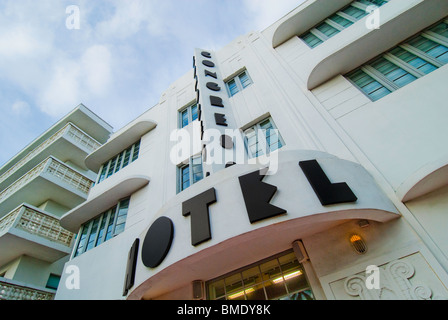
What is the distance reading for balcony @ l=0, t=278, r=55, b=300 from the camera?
27.0 feet

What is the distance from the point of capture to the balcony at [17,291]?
8.24 m

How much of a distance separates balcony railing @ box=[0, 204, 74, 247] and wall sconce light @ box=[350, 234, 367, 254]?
12.1m

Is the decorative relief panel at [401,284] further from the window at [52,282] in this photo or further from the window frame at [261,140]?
the window at [52,282]

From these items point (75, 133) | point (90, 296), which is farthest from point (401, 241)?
point (75, 133)

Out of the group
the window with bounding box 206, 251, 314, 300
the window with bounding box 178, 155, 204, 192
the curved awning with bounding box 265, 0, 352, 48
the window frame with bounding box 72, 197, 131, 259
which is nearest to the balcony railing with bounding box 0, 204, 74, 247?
the window frame with bounding box 72, 197, 131, 259

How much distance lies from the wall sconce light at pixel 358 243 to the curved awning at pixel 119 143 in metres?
9.85

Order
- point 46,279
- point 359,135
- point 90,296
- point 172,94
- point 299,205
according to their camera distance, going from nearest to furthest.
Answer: point 299,205 → point 359,135 → point 90,296 → point 46,279 → point 172,94

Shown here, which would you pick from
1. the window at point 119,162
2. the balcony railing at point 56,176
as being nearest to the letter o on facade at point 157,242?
the window at point 119,162

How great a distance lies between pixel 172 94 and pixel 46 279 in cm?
1055

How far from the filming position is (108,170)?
1197cm

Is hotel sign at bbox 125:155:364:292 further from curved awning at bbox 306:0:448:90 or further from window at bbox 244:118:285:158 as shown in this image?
curved awning at bbox 306:0:448:90

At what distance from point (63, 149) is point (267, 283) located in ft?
49.4
